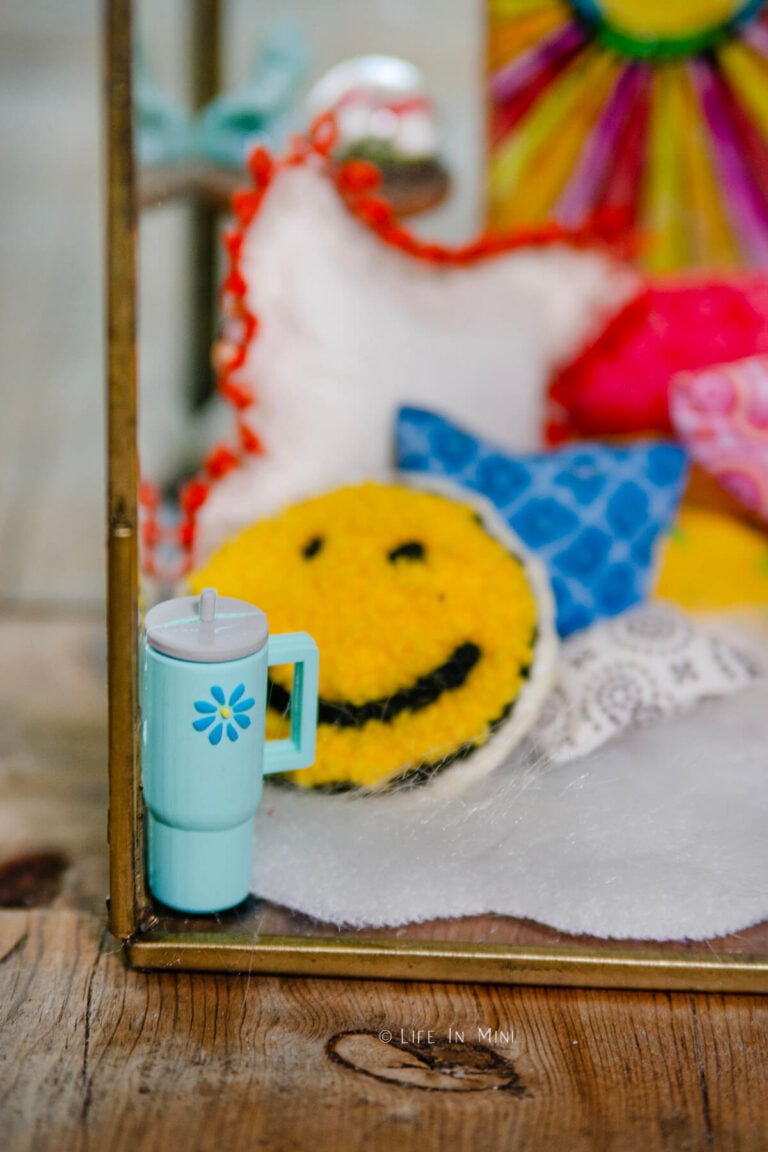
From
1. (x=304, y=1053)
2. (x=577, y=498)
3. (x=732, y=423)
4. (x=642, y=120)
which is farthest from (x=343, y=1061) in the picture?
(x=642, y=120)

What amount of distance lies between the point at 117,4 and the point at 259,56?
900mm

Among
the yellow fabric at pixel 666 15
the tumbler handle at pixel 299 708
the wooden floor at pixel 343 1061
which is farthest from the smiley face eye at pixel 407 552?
the yellow fabric at pixel 666 15

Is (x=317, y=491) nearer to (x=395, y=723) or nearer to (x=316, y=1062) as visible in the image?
(x=395, y=723)

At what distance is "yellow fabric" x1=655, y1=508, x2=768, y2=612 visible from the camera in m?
0.80

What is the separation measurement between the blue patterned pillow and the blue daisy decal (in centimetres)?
28

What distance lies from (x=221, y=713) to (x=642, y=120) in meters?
0.90

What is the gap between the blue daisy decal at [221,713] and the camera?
491mm

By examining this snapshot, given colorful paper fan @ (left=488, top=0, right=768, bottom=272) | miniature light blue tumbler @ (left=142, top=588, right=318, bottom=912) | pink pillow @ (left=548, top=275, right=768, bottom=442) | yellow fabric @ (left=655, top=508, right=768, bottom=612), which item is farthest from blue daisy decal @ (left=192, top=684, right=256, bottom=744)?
colorful paper fan @ (left=488, top=0, right=768, bottom=272)

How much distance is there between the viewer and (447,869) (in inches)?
21.8

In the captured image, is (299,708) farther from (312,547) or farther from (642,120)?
(642,120)

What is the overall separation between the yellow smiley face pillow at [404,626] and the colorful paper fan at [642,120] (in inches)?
23.1

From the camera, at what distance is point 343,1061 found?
1.55 ft

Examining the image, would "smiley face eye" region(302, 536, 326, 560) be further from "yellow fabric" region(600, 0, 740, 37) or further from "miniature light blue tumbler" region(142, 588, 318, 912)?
"yellow fabric" region(600, 0, 740, 37)

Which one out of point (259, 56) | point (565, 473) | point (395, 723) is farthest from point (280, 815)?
point (259, 56)
